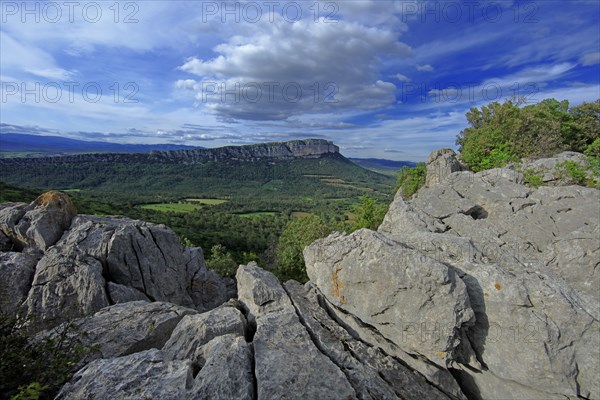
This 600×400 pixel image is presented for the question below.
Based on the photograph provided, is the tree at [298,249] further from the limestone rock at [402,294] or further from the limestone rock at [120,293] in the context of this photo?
the limestone rock at [402,294]

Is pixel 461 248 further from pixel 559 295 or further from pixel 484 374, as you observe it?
pixel 484 374

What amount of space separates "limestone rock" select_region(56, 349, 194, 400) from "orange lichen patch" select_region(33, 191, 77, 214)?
54.1ft

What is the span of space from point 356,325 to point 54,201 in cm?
2099

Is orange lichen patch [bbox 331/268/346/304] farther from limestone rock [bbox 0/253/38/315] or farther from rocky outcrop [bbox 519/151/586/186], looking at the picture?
rocky outcrop [bbox 519/151/586/186]

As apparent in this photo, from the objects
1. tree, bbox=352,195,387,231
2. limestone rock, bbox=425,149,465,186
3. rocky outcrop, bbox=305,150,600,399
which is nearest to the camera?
rocky outcrop, bbox=305,150,600,399

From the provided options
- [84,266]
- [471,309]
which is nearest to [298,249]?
[84,266]

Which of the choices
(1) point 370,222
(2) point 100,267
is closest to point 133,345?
(2) point 100,267

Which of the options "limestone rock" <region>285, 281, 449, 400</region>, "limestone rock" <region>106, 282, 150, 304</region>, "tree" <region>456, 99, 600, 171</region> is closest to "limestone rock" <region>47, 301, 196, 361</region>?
"limestone rock" <region>106, 282, 150, 304</region>

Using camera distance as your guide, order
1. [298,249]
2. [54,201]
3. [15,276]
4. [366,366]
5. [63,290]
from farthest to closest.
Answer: [298,249]
[54,201]
[15,276]
[63,290]
[366,366]

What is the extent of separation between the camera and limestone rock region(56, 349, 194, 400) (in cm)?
714

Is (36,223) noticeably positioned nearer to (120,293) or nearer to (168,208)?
(120,293)

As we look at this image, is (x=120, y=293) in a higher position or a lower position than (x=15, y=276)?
lower

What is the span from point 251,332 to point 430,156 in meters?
36.2

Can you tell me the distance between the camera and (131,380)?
24.7 feet
